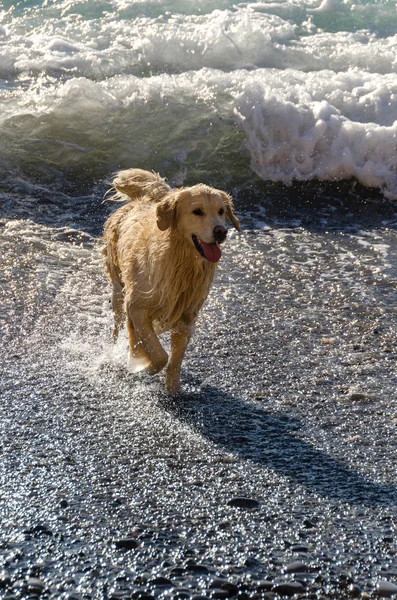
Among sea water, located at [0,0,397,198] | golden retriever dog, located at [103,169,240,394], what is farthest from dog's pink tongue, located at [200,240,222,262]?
sea water, located at [0,0,397,198]


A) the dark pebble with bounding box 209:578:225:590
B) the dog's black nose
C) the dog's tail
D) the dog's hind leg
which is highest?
the dog's black nose

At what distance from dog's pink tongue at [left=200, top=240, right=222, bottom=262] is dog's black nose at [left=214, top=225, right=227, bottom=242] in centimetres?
6

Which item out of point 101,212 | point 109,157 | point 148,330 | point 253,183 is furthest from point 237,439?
point 109,157

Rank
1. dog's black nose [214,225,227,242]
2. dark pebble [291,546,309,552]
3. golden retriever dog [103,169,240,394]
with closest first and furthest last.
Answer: dark pebble [291,546,309,552] → dog's black nose [214,225,227,242] → golden retriever dog [103,169,240,394]

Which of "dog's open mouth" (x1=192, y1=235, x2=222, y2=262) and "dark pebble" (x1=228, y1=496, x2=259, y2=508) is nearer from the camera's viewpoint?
"dark pebble" (x1=228, y1=496, x2=259, y2=508)

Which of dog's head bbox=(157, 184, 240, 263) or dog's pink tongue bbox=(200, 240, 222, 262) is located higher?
dog's head bbox=(157, 184, 240, 263)

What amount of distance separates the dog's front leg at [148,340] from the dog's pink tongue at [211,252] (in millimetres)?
616

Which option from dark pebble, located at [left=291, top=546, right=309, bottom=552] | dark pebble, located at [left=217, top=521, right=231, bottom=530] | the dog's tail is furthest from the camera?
the dog's tail

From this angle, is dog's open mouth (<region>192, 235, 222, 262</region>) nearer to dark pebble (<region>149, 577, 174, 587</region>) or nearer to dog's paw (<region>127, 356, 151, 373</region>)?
dog's paw (<region>127, 356, 151, 373</region>)

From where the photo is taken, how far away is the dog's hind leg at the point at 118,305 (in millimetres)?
5500

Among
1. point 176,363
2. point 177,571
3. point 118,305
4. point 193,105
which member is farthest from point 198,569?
point 193,105

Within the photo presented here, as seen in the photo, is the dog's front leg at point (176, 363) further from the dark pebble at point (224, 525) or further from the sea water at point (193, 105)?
the sea water at point (193, 105)

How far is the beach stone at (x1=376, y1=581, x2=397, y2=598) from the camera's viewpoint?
282 cm

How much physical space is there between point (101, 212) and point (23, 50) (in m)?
5.18
